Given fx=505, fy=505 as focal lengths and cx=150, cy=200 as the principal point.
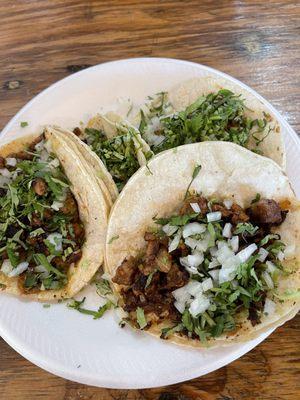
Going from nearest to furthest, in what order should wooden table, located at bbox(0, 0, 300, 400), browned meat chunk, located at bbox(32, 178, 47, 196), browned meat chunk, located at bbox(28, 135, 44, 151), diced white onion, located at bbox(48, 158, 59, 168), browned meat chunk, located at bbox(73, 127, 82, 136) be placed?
browned meat chunk, located at bbox(32, 178, 47, 196), diced white onion, located at bbox(48, 158, 59, 168), browned meat chunk, located at bbox(28, 135, 44, 151), browned meat chunk, located at bbox(73, 127, 82, 136), wooden table, located at bbox(0, 0, 300, 400)

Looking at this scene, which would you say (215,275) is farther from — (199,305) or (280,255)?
(280,255)

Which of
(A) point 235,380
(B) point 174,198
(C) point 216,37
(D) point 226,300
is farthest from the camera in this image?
(C) point 216,37

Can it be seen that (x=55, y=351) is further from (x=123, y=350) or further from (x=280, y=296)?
(x=280, y=296)

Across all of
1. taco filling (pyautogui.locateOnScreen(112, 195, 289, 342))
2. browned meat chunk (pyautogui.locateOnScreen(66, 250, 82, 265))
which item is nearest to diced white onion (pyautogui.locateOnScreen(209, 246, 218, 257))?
taco filling (pyautogui.locateOnScreen(112, 195, 289, 342))

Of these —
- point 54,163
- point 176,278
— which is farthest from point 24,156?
point 176,278

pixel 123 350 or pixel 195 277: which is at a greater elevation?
pixel 195 277

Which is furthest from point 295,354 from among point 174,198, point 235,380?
point 174,198

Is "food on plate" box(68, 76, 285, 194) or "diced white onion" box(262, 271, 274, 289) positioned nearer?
"diced white onion" box(262, 271, 274, 289)

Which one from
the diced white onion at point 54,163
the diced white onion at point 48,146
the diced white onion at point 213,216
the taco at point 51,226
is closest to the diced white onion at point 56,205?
the taco at point 51,226

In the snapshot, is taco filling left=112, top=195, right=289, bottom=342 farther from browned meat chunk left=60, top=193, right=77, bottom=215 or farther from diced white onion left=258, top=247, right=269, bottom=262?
browned meat chunk left=60, top=193, right=77, bottom=215
